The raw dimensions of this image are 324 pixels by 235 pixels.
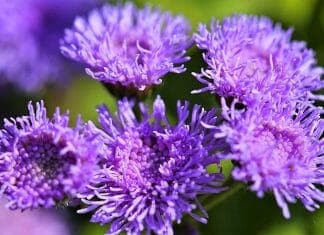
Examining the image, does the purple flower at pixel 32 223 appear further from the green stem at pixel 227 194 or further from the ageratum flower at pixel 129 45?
the green stem at pixel 227 194

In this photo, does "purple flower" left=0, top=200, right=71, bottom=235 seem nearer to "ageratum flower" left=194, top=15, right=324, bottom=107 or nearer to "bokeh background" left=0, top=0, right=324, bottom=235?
"bokeh background" left=0, top=0, right=324, bottom=235

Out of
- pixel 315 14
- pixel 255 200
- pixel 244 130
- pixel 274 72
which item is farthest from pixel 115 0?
pixel 244 130

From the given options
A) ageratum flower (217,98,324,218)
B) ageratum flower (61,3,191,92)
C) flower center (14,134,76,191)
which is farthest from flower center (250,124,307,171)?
flower center (14,134,76,191)

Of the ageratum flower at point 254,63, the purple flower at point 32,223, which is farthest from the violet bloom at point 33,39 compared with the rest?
the ageratum flower at point 254,63

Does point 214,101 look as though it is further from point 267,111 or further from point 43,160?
point 43,160

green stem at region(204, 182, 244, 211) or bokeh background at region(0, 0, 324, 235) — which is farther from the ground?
bokeh background at region(0, 0, 324, 235)

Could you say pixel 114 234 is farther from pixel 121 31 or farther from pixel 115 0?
pixel 115 0
